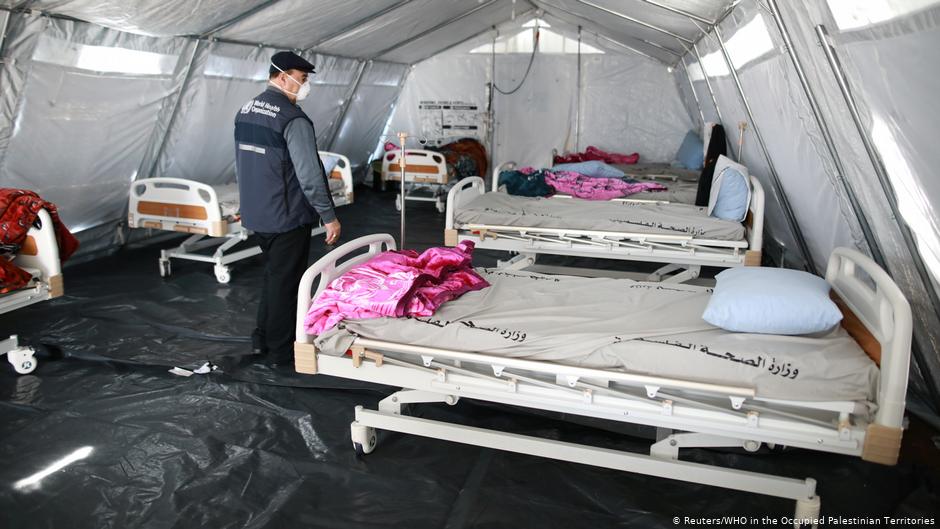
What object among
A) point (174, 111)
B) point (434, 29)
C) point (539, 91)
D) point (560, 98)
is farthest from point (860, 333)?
point (539, 91)

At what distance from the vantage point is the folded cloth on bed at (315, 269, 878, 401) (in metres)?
2.34

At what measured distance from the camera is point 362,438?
9.59 ft

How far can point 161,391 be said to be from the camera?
3.61 meters

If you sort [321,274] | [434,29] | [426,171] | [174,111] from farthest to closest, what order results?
[426,171] → [434,29] → [174,111] → [321,274]

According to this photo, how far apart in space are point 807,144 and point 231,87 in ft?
16.9

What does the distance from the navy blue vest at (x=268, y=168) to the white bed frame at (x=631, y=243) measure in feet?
4.78

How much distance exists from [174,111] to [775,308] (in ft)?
17.6

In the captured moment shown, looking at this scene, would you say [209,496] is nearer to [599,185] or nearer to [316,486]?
[316,486]

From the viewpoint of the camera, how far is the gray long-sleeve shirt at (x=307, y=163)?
3609 mm

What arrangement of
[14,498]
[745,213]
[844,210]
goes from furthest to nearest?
[745,213]
[844,210]
[14,498]

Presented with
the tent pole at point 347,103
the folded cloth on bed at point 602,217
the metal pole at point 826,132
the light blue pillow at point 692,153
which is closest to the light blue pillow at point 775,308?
the metal pole at point 826,132

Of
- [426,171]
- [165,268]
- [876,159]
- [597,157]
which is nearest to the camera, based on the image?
[876,159]

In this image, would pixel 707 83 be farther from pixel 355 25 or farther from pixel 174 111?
pixel 174 111

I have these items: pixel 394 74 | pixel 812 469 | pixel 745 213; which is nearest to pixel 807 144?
pixel 745 213
